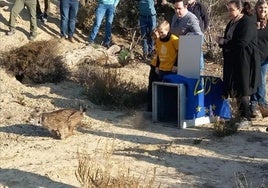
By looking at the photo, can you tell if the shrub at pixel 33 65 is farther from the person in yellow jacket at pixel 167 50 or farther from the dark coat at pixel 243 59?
the dark coat at pixel 243 59

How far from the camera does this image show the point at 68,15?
1115 centimetres

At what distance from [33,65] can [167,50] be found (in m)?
2.96

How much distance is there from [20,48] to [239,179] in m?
5.56

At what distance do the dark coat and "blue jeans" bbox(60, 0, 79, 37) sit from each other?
4674 millimetres

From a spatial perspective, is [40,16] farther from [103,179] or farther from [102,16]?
[103,179]

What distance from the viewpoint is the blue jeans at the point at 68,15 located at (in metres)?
10.9

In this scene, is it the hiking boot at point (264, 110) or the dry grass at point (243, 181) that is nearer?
the dry grass at point (243, 181)

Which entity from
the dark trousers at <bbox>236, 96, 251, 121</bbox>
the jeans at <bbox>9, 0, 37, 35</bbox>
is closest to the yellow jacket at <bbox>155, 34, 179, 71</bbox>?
the dark trousers at <bbox>236, 96, 251, 121</bbox>

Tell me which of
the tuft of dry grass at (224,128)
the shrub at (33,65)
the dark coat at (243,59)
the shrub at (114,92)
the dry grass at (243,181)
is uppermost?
the dark coat at (243,59)

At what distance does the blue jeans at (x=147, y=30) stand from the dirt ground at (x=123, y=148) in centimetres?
263

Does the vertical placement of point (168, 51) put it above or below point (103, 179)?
above

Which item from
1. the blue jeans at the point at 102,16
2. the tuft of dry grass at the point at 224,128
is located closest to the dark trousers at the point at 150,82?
the tuft of dry grass at the point at 224,128

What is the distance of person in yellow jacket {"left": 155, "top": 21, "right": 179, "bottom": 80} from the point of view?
7.33 m

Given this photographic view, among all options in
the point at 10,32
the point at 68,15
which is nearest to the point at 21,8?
the point at 10,32
